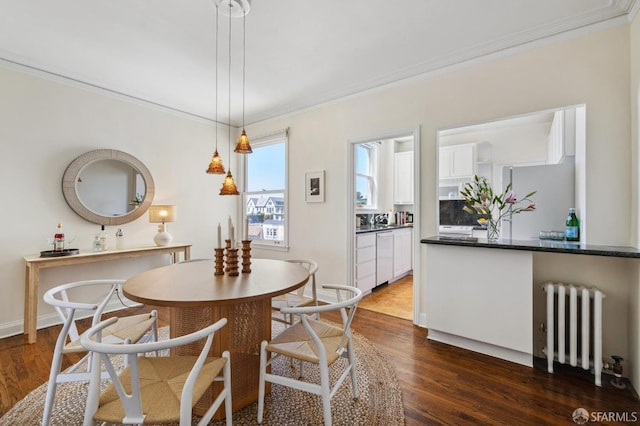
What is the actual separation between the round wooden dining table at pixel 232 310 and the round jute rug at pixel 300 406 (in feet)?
0.60

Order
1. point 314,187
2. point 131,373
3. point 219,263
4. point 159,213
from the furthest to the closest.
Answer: point 314,187 → point 159,213 → point 219,263 → point 131,373

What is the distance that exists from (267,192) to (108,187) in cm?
200

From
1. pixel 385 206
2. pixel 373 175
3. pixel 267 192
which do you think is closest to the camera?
pixel 267 192

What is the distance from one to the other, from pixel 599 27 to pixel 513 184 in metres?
1.30

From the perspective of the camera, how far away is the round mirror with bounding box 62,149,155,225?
311cm

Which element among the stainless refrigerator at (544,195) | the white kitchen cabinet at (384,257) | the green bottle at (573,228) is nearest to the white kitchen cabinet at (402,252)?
the white kitchen cabinet at (384,257)

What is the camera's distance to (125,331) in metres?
1.73

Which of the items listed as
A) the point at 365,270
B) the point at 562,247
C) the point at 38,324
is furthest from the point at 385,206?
the point at 38,324

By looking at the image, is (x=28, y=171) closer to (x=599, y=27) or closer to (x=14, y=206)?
(x=14, y=206)

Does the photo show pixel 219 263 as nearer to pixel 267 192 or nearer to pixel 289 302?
pixel 289 302

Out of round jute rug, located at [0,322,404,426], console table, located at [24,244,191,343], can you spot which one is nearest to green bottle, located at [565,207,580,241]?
round jute rug, located at [0,322,404,426]

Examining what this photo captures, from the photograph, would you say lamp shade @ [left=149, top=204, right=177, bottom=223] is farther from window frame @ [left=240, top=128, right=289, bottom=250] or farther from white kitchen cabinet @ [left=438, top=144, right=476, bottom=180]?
white kitchen cabinet @ [left=438, top=144, right=476, bottom=180]

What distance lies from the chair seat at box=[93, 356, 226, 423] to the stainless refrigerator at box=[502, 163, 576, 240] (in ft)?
9.45

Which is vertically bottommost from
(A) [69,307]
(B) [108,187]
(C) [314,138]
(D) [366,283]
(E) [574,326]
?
(D) [366,283]
